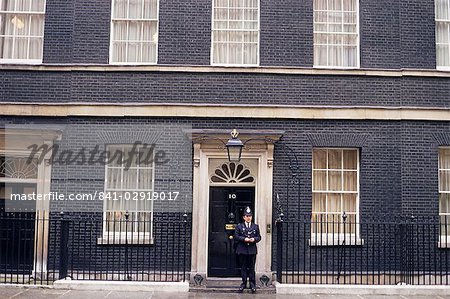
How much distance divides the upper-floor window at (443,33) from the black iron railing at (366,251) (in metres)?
4.09

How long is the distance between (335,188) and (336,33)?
12.8 feet

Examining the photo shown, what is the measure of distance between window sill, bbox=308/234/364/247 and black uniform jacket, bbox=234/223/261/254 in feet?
5.11

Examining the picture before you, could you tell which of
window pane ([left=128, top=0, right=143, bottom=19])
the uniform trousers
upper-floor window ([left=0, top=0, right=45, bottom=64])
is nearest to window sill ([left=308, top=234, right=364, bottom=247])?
the uniform trousers

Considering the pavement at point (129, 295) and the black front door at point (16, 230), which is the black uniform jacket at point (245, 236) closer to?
the pavement at point (129, 295)

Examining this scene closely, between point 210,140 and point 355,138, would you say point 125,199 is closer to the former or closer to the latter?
point 210,140

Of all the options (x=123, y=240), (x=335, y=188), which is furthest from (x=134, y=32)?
(x=335, y=188)

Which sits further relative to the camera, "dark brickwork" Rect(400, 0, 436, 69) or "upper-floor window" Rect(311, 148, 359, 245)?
"dark brickwork" Rect(400, 0, 436, 69)

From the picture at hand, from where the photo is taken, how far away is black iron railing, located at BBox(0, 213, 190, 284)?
11734 mm

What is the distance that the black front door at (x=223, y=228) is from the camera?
12.2 m

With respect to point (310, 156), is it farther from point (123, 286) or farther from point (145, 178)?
point (123, 286)

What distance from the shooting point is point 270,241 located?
11922 millimetres

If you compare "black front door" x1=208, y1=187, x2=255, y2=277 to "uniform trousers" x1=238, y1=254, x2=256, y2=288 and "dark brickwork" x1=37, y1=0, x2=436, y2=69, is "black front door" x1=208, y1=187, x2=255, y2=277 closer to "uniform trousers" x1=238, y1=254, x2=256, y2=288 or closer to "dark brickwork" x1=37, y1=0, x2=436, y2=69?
Result: "uniform trousers" x1=238, y1=254, x2=256, y2=288

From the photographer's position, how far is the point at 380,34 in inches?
503

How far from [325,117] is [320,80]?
3.10 feet
